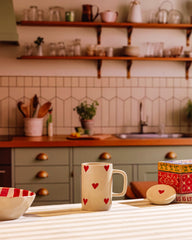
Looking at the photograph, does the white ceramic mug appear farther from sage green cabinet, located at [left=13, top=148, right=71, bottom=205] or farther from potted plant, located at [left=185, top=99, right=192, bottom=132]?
potted plant, located at [left=185, top=99, right=192, bottom=132]

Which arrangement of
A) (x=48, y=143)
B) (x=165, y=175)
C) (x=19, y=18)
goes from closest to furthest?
(x=165, y=175)
(x=48, y=143)
(x=19, y=18)

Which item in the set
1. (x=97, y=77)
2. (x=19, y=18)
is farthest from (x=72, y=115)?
(x=19, y=18)

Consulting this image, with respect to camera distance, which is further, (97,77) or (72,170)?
(97,77)

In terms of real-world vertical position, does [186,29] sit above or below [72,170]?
above

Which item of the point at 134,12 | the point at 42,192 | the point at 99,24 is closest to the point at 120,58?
the point at 99,24

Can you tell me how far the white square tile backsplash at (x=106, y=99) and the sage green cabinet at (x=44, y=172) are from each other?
29.1 inches

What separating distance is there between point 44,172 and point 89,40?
1449 millimetres

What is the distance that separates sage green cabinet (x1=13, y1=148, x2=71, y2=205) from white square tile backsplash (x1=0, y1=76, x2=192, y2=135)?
0.74m

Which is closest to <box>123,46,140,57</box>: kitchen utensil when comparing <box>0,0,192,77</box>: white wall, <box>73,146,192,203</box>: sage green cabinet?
<box>0,0,192,77</box>: white wall

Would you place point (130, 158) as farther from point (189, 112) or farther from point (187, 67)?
point (187, 67)

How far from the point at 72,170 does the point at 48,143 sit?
0.29 meters

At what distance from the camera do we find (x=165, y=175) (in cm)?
134

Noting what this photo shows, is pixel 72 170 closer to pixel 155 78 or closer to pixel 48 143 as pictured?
pixel 48 143

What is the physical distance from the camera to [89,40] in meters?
3.82
